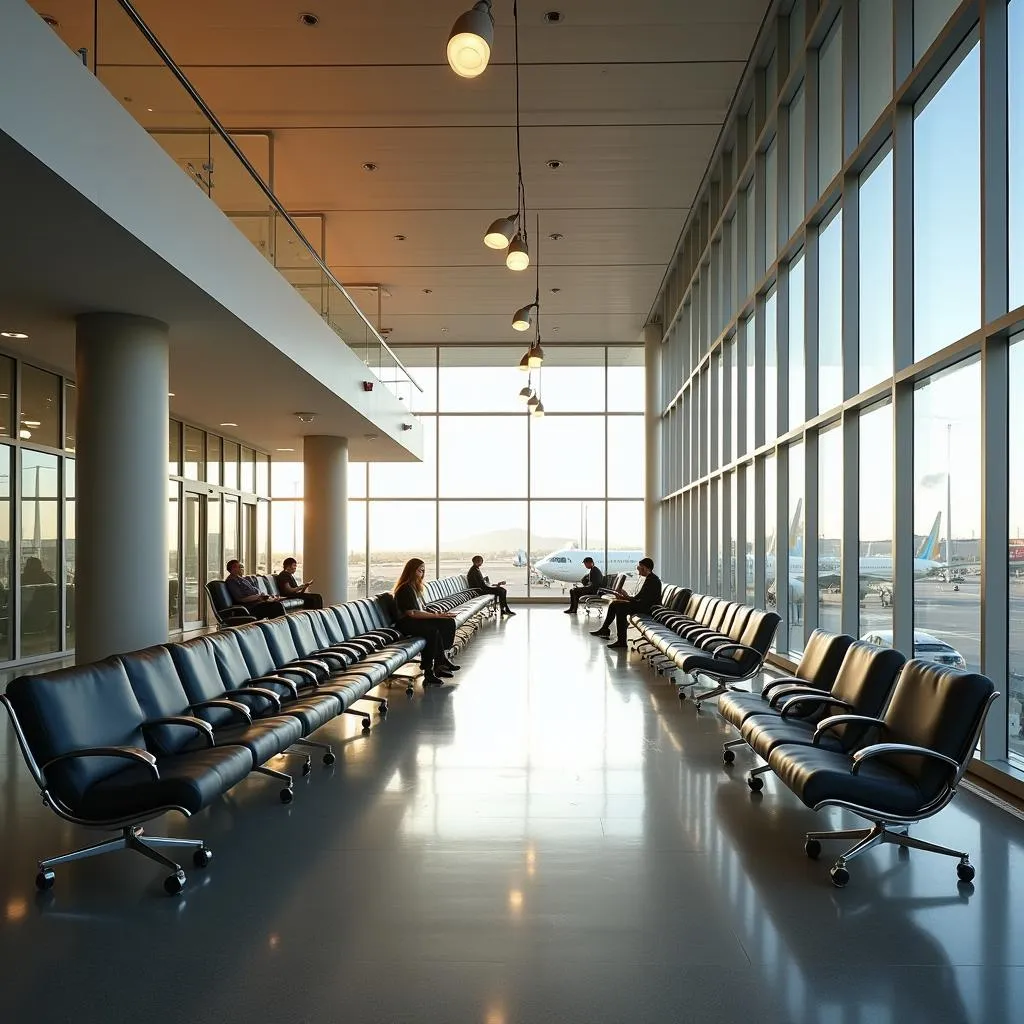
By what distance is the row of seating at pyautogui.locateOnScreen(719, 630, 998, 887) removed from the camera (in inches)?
142

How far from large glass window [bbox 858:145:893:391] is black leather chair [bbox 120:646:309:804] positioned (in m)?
4.97

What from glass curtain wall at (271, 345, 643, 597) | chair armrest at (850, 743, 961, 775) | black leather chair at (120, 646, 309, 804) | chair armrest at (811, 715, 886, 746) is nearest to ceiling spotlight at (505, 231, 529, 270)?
black leather chair at (120, 646, 309, 804)

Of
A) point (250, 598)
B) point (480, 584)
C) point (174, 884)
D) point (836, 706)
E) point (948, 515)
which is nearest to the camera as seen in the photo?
point (174, 884)

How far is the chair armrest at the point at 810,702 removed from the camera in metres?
4.59

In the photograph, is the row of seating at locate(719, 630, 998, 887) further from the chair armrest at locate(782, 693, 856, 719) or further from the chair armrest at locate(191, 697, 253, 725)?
the chair armrest at locate(191, 697, 253, 725)

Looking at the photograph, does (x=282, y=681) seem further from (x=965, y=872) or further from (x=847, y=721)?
(x=965, y=872)

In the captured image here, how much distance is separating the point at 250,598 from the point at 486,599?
4.14 metres

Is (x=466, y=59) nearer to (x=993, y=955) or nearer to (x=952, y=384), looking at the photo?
(x=952, y=384)

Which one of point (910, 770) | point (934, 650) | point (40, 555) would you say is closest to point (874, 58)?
point (934, 650)

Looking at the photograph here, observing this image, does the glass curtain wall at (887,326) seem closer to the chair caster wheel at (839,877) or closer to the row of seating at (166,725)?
the chair caster wheel at (839,877)

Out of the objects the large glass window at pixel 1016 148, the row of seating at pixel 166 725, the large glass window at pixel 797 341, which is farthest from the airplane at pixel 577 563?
the large glass window at pixel 1016 148

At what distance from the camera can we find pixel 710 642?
752 centimetres

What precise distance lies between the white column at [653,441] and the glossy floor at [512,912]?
13450 mm

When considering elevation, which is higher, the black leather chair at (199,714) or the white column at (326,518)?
the white column at (326,518)
